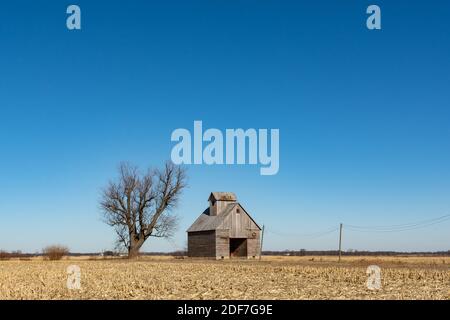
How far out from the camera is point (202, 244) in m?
63.8

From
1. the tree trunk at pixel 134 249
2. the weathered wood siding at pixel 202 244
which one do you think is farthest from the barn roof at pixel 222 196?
the tree trunk at pixel 134 249

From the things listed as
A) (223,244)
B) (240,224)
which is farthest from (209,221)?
(223,244)

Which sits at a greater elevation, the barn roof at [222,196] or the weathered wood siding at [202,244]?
the barn roof at [222,196]

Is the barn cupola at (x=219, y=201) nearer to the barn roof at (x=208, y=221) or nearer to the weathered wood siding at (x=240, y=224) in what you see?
the barn roof at (x=208, y=221)

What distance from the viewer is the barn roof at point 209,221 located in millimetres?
Answer: 62088

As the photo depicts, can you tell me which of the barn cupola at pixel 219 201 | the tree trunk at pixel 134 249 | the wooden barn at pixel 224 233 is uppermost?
the barn cupola at pixel 219 201

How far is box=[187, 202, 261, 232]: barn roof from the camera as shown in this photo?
6209 cm

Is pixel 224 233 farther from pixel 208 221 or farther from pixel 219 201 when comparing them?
pixel 219 201

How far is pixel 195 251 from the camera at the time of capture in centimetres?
6538

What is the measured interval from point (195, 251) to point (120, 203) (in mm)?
11053

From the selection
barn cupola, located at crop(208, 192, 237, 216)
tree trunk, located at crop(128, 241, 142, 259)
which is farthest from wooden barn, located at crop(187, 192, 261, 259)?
tree trunk, located at crop(128, 241, 142, 259)
